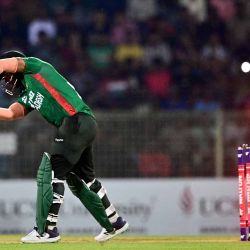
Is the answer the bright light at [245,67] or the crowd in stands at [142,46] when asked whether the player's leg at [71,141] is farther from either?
the crowd in stands at [142,46]

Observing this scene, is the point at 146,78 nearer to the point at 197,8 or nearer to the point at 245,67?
the point at 245,67

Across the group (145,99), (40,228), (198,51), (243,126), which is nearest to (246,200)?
(40,228)

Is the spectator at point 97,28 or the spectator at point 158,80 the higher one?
the spectator at point 97,28

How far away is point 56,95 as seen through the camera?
12273 millimetres

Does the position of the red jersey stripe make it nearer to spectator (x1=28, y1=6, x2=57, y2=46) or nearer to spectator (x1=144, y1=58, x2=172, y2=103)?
spectator (x1=144, y1=58, x2=172, y2=103)

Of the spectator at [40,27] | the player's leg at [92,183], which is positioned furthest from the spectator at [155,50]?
the player's leg at [92,183]

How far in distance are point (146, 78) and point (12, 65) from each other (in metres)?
9.88

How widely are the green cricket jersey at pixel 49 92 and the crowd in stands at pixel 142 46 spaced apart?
8700 mm

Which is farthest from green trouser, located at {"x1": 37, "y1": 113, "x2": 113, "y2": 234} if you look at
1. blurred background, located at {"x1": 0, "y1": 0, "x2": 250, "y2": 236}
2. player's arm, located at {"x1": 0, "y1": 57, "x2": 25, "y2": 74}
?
blurred background, located at {"x1": 0, "y1": 0, "x2": 250, "y2": 236}

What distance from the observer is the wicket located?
12953mm

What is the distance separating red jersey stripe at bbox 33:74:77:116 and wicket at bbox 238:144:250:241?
2.04 metres

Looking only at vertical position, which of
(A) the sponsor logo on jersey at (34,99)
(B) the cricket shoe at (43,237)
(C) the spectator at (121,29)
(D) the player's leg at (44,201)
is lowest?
(B) the cricket shoe at (43,237)

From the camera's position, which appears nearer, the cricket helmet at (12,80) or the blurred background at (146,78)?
the cricket helmet at (12,80)

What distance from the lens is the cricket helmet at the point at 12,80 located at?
483 inches
